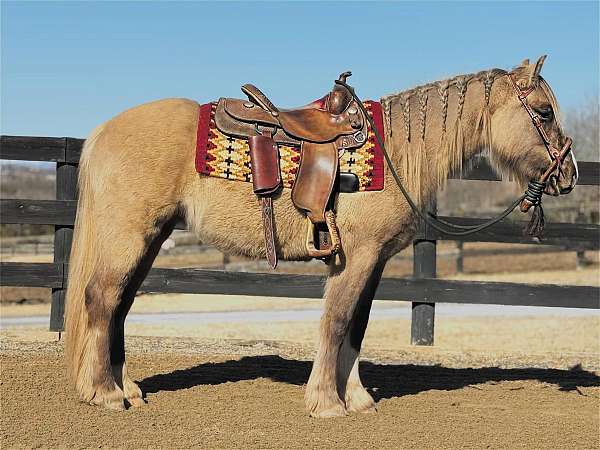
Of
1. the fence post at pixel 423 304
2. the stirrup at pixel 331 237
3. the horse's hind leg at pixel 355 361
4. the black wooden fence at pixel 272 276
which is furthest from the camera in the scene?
the fence post at pixel 423 304

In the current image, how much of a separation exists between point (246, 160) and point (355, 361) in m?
1.57

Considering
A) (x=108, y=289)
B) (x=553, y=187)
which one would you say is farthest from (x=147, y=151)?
(x=553, y=187)

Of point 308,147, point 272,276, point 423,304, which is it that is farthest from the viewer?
point 423,304

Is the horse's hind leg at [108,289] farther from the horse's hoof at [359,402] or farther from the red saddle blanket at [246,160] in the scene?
the horse's hoof at [359,402]

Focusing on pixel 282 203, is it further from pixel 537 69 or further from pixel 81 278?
pixel 537 69

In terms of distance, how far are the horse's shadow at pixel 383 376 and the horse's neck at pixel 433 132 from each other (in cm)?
177

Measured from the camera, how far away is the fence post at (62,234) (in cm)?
727

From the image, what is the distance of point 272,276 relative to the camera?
24.6 ft

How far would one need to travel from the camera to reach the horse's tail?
509 cm

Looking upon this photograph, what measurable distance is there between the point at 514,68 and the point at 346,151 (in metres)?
1.37

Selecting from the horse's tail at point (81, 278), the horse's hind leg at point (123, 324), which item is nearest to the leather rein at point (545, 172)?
the horse's hind leg at point (123, 324)

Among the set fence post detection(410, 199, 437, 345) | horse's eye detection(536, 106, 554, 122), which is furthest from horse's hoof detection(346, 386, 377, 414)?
fence post detection(410, 199, 437, 345)

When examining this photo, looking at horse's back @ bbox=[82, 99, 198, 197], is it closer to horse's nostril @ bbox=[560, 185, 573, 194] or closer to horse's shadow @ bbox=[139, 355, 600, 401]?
horse's shadow @ bbox=[139, 355, 600, 401]

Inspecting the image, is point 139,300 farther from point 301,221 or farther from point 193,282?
point 301,221
